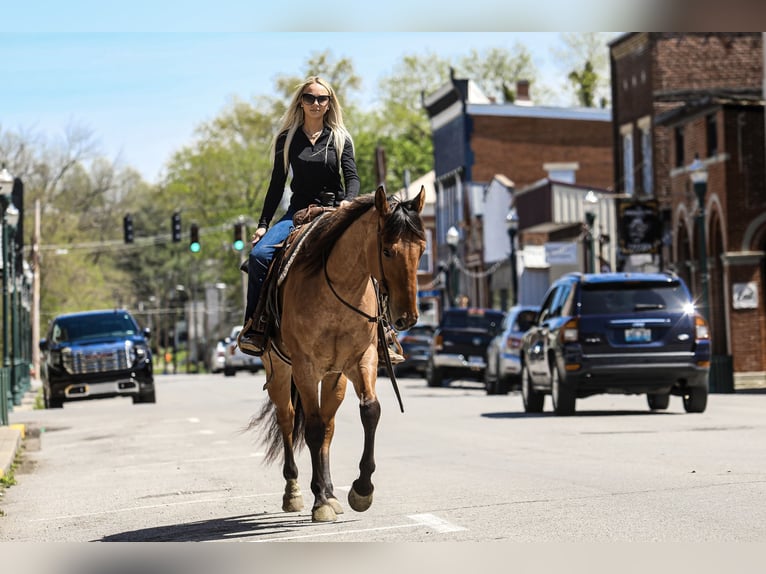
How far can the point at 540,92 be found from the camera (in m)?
96.8

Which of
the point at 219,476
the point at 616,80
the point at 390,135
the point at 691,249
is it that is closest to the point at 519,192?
the point at 616,80

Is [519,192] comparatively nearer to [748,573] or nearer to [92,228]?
[92,228]

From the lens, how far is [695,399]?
79.8 feet

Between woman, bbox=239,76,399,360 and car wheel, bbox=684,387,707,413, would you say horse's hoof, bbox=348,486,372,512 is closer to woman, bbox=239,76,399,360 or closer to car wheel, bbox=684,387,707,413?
woman, bbox=239,76,399,360

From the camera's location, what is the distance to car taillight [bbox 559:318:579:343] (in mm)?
23828

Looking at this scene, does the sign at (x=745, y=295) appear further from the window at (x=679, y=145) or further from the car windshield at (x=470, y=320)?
the car windshield at (x=470, y=320)

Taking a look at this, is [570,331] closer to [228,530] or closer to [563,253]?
[228,530]

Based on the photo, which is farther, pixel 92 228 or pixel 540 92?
pixel 92 228

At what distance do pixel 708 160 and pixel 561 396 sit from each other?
23.7 m

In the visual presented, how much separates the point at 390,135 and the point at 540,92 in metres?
12.4

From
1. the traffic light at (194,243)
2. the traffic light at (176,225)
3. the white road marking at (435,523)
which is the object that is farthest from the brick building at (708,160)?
the white road marking at (435,523)

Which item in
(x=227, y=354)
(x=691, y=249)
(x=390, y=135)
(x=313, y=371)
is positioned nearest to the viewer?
(x=313, y=371)

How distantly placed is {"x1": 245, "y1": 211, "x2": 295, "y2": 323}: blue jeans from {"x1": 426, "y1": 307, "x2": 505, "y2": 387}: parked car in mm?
28993

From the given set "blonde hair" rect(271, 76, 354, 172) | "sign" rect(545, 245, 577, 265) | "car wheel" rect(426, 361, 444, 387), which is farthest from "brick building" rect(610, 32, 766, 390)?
"blonde hair" rect(271, 76, 354, 172)
